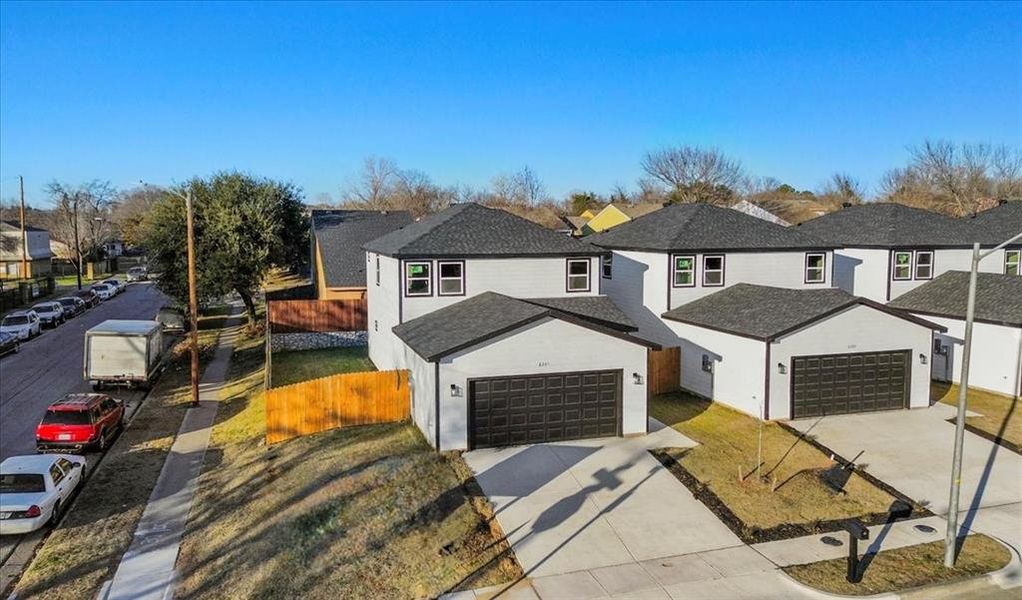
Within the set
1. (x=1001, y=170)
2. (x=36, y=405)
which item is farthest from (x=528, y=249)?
(x=1001, y=170)

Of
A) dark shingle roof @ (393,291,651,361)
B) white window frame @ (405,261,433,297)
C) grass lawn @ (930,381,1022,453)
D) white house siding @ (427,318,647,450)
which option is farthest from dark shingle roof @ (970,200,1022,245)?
white window frame @ (405,261,433,297)

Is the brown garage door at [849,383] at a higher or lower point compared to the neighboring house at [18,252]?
lower

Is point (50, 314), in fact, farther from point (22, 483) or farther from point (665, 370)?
point (665, 370)

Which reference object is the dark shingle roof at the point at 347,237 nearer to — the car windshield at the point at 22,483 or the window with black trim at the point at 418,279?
the window with black trim at the point at 418,279

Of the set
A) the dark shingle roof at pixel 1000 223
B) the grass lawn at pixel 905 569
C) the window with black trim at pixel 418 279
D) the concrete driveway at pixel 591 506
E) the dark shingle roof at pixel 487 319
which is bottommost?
the grass lawn at pixel 905 569

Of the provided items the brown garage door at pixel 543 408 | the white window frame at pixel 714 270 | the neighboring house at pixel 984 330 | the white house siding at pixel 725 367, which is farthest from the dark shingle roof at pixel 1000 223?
the brown garage door at pixel 543 408

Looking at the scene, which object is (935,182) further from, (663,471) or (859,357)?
(663,471)
